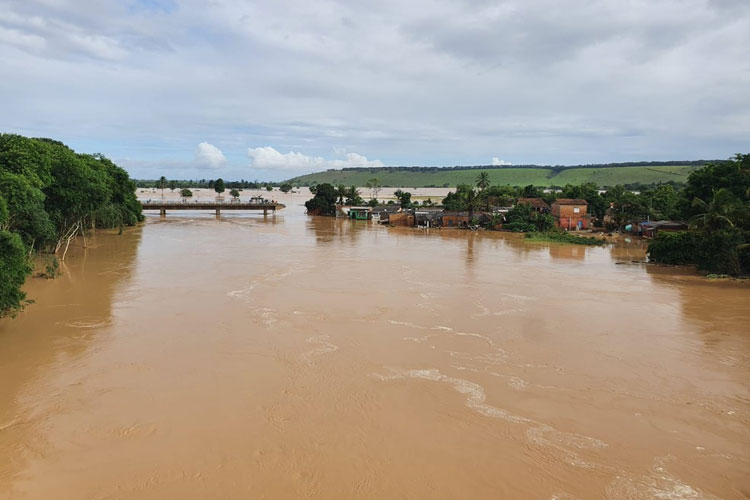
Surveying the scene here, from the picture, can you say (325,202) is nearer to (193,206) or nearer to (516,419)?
(193,206)

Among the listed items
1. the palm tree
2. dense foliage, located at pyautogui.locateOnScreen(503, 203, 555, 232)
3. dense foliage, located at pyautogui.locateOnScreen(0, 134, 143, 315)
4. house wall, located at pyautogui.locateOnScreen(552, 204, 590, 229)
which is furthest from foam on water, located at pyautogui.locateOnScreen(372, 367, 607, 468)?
house wall, located at pyautogui.locateOnScreen(552, 204, 590, 229)

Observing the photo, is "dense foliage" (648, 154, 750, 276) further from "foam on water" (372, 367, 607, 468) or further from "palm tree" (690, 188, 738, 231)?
"foam on water" (372, 367, 607, 468)

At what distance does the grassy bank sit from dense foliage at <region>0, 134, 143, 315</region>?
41.0 m

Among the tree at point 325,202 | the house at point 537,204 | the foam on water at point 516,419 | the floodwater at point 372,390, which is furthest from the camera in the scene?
the tree at point 325,202

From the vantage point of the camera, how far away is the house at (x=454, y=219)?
70.5 metres

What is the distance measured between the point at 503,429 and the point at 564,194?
260ft

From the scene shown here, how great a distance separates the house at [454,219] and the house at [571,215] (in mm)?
10965

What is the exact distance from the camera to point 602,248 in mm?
50188

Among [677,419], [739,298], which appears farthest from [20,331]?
[739,298]

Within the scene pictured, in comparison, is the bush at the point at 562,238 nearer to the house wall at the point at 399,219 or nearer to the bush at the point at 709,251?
the bush at the point at 709,251

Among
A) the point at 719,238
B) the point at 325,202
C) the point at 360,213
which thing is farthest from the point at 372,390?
the point at 325,202

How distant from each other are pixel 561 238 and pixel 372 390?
149ft

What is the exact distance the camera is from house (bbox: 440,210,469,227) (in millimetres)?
70500

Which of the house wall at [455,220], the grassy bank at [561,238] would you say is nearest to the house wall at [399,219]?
the house wall at [455,220]
